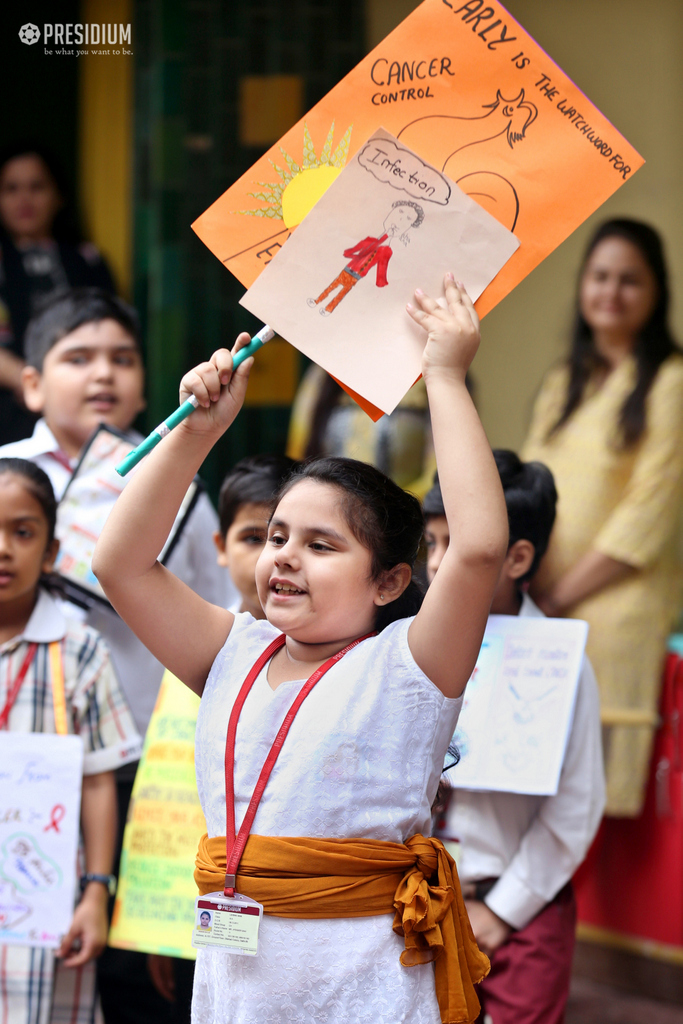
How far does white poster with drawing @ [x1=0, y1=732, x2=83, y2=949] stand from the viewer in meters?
1.99

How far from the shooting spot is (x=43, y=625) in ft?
7.05

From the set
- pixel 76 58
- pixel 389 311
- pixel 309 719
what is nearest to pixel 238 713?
pixel 309 719

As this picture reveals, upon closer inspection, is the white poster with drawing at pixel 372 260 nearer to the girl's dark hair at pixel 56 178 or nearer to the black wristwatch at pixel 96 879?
the black wristwatch at pixel 96 879

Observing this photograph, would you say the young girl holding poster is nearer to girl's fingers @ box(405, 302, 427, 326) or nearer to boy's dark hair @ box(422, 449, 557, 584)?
girl's fingers @ box(405, 302, 427, 326)

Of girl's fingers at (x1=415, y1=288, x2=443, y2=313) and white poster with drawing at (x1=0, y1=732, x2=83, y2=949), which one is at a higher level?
girl's fingers at (x1=415, y1=288, x2=443, y2=313)

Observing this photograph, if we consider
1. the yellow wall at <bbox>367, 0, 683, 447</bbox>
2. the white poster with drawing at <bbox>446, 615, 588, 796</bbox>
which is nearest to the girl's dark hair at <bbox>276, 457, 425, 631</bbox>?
the white poster with drawing at <bbox>446, 615, 588, 796</bbox>

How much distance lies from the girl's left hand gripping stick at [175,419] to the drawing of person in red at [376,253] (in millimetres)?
98

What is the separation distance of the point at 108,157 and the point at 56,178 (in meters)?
0.48

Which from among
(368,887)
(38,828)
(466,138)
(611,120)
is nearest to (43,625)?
(38,828)

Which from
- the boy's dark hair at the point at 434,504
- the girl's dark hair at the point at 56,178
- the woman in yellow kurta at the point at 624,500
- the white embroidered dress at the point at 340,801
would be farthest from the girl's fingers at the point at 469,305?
the girl's dark hair at the point at 56,178

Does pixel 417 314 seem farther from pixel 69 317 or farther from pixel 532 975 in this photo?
pixel 69 317

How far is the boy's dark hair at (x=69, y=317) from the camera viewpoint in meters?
2.70

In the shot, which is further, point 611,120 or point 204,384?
point 611,120

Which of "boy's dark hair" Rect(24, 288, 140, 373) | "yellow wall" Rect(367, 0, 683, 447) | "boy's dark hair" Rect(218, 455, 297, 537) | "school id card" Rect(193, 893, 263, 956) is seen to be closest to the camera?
"school id card" Rect(193, 893, 263, 956)
